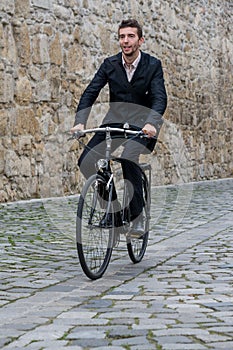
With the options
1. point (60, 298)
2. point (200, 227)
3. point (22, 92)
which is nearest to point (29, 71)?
point (22, 92)

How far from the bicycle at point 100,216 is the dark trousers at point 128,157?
0.15 feet

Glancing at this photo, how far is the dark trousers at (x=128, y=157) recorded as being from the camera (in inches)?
234

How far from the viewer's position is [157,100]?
617cm

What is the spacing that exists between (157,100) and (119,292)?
1.61 m

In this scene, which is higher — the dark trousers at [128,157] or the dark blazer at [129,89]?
the dark blazer at [129,89]

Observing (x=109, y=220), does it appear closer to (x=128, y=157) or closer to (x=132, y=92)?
(x=128, y=157)

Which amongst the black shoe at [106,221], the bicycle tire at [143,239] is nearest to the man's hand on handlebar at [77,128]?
the black shoe at [106,221]

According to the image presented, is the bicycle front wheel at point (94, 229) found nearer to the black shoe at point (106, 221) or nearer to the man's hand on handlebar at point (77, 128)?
the black shoe at point (106, 221)

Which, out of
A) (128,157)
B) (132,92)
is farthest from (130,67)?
(128,157)

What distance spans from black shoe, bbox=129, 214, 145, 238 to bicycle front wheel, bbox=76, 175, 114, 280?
48 centimetres

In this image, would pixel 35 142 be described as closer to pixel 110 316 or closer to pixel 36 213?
pixel 36 213

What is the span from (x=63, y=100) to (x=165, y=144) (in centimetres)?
465

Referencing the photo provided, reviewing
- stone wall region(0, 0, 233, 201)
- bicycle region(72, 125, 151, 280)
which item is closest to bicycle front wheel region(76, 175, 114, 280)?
bicycle region(72, 125, 151, 280)

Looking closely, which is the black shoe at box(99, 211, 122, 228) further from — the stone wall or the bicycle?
the stone wall
